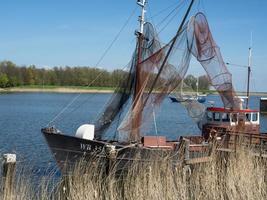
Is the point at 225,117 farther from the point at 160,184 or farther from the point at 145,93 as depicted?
the point at 160,184

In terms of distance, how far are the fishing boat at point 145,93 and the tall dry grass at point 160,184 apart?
235 inches

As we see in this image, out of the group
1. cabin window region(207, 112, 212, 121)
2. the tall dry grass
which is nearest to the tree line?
cabin window region(207, 112, 212, 121)

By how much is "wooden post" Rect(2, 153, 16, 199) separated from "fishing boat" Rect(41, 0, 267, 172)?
8392 millimetres

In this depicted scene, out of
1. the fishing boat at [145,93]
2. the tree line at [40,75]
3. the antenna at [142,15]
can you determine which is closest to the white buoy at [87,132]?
the fishing boat at [145,93]

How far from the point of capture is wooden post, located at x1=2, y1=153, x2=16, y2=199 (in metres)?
10.0

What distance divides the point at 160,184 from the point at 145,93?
32.2 ft

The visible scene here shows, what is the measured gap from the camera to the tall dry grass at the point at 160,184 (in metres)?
11.3

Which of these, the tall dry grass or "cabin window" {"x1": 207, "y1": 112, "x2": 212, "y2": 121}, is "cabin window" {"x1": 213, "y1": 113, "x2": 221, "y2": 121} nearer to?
"cabin window" {"x1": 207, "y1": 112, "x2": 212, "y2": 121}

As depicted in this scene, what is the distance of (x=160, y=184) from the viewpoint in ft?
38.3

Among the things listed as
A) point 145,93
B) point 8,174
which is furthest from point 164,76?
point 8,174

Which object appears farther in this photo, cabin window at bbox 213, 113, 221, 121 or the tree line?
the tree line

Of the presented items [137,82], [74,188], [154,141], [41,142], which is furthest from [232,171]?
[41,142]

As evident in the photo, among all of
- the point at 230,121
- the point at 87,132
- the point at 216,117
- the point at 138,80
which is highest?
the point at 138,80

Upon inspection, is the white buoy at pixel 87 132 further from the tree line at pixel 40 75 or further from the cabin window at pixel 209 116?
the tree line at pixel 40 75
